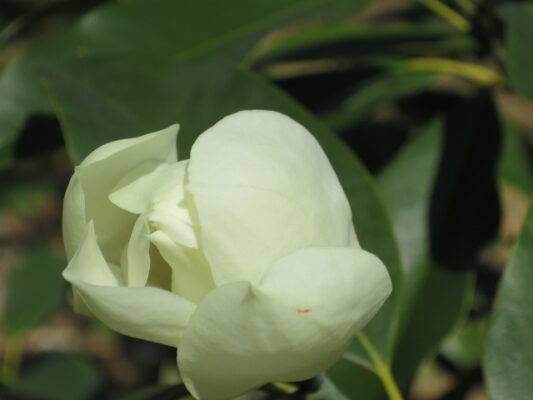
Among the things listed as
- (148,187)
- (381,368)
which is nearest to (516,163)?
(381,368)

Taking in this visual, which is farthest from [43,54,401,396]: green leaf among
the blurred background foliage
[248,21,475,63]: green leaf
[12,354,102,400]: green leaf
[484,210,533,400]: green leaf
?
[12,354,102,400]: green leaf

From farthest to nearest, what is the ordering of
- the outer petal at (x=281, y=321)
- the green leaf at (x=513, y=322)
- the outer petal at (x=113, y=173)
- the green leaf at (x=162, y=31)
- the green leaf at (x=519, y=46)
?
the green leaf at (x=162, y=31), the green leaf at (x=519, y=46), the green leaf at (x=513, y=322), the outer petal at (x=113, y=173), the outer petal at (x=281, y=321)

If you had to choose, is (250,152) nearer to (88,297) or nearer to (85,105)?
(88,297)

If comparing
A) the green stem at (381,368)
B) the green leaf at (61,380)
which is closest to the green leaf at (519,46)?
the green stem at (381,368)

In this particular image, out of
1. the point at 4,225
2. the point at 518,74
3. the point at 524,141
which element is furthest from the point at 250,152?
the point at 4,225

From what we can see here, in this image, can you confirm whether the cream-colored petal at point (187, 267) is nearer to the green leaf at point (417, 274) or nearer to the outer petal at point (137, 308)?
the outer petal at point (137, 308)
